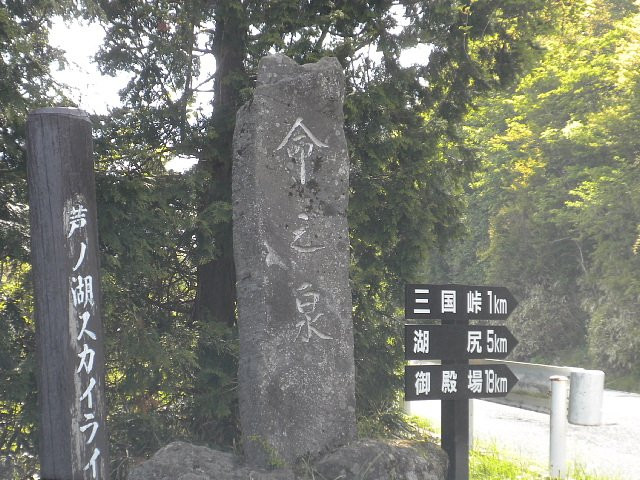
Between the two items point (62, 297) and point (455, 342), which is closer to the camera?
point (62, 297)

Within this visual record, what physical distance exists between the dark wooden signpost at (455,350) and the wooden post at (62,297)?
107 inches

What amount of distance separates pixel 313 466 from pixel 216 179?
3696mm

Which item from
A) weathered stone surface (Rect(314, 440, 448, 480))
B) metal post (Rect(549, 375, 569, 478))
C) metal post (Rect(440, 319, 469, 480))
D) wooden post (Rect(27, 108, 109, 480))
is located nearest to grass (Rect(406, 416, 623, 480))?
metal post (Rect(549, 375, 569, 478))

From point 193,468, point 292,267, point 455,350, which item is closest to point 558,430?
point 455,350

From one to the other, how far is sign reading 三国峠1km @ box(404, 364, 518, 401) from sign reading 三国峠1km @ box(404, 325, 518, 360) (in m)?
0.10

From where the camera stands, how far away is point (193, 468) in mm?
5500

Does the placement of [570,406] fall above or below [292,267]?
below

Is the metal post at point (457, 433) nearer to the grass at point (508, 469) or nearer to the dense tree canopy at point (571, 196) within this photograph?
the grass at point (508, 469)

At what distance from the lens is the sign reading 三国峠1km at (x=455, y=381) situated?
20.4 ft

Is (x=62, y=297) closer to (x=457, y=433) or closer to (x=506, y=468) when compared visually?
(x=457, y=433)

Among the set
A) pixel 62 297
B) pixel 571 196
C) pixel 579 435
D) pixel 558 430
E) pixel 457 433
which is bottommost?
pixel 579 435

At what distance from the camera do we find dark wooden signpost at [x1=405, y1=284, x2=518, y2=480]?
6340 mm

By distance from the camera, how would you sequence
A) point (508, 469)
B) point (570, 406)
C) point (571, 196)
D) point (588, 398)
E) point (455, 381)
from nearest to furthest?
point (455, 381), point (588, 398), point (570, 406), point (508, 469), point (571, 196)

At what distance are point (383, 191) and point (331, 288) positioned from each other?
261 centimetres
